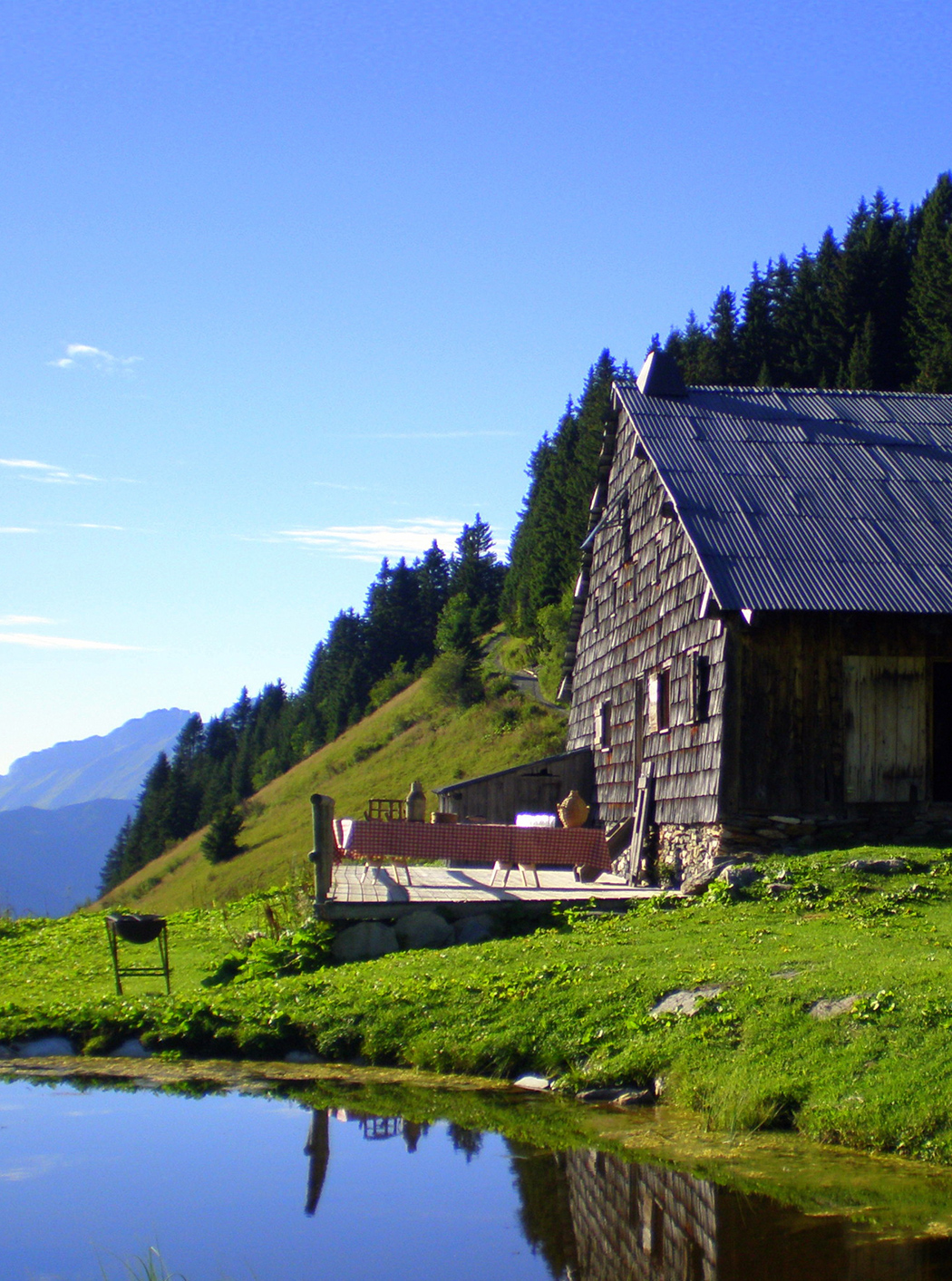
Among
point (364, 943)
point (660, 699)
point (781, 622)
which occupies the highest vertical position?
point (781, 622)

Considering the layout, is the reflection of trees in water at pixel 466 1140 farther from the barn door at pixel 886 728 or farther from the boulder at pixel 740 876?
the barn door at pixel 886 728

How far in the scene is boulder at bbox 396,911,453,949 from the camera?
13570mm

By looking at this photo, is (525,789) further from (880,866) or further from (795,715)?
(880,866)

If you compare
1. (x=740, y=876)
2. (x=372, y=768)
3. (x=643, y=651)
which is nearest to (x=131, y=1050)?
(x=740, y=876)

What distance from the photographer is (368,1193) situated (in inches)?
273

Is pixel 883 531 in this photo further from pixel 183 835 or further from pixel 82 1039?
pixel 183 835

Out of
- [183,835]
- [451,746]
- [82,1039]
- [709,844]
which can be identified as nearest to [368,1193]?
[82,1039]

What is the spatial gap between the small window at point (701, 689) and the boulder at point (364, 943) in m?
6.05

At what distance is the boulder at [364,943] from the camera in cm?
1334

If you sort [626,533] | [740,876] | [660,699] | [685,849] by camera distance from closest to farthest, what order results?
1. [740,876]
2. [685,849]
3. [660,699]
4. [626,533]

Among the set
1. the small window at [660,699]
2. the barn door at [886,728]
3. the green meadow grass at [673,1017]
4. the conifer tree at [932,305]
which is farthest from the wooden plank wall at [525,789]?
the conifer tree at [932,305]

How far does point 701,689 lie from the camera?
17328mm

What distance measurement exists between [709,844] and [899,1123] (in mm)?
9555

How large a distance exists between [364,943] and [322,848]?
1.19 m
